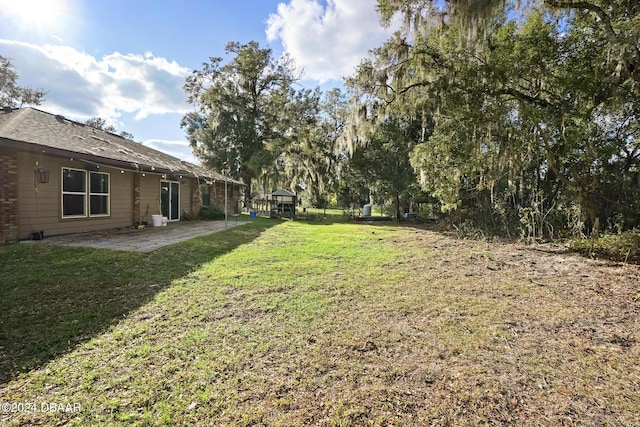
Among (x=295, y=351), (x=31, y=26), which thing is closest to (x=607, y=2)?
(x=295, y=351)

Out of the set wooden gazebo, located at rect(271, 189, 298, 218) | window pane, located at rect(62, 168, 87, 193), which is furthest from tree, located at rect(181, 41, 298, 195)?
window pane, located at rect(62, 168, 87, 193)

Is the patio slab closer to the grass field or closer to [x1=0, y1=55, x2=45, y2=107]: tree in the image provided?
the grass field

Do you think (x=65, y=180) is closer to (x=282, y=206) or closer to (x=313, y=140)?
(x=282, y=206)

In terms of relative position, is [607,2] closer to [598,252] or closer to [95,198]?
[598,252]

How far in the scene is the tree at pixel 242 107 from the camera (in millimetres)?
18812

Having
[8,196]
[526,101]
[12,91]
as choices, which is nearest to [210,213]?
[8,196]

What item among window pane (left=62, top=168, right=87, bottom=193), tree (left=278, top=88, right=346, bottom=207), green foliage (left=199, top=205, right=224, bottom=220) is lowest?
green foliage (left=199, top=205, right=224, bottom=220)

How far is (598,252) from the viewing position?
20.7 ft

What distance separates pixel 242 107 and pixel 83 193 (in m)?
13.5

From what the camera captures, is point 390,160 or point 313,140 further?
point 313,140

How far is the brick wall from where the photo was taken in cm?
568

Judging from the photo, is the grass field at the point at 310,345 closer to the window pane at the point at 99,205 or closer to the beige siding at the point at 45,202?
the beige siding at the point at 45,202

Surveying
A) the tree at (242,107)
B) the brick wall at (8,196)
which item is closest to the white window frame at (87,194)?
the brick wall at (8,196)

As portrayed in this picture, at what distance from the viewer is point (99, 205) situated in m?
7.95
